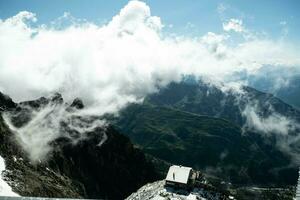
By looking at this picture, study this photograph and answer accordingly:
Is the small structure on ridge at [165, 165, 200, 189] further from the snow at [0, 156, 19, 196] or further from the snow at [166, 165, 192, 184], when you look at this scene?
the snow at [0, 156, 19, 196]

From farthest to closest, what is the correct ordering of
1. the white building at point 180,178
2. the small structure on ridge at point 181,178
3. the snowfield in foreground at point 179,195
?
1. the white building at point 180,178
2. the small structure on ridge at point 181,178
3. the snowfield in foreground at point 179,195

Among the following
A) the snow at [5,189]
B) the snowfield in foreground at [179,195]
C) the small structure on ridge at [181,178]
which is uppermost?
the small structure on ridge at [181,178]

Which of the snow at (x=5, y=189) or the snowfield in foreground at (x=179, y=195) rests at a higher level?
the snowfield in foreground at (x=179, y=195)

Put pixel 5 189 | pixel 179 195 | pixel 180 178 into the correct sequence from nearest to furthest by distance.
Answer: pixel 5 189
pixel 179 195
pixel 180 178

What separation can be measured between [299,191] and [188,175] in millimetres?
111591

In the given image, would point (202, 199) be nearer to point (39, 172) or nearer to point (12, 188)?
point (12, 188)

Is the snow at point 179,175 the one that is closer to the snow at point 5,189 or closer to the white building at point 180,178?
the white building at point 180,178

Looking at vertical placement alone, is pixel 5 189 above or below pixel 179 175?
below

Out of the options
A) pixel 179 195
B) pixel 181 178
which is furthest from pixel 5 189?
pixel 181 178

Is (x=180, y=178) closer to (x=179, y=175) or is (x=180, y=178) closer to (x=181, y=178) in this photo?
(x=181, y=178)

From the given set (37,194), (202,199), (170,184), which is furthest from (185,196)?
(37,194)

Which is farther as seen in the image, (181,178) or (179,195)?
(181,178)

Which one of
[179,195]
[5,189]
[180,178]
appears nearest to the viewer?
[5,189]

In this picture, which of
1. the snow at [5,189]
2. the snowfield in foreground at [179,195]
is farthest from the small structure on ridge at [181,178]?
the snow at [5,189]
